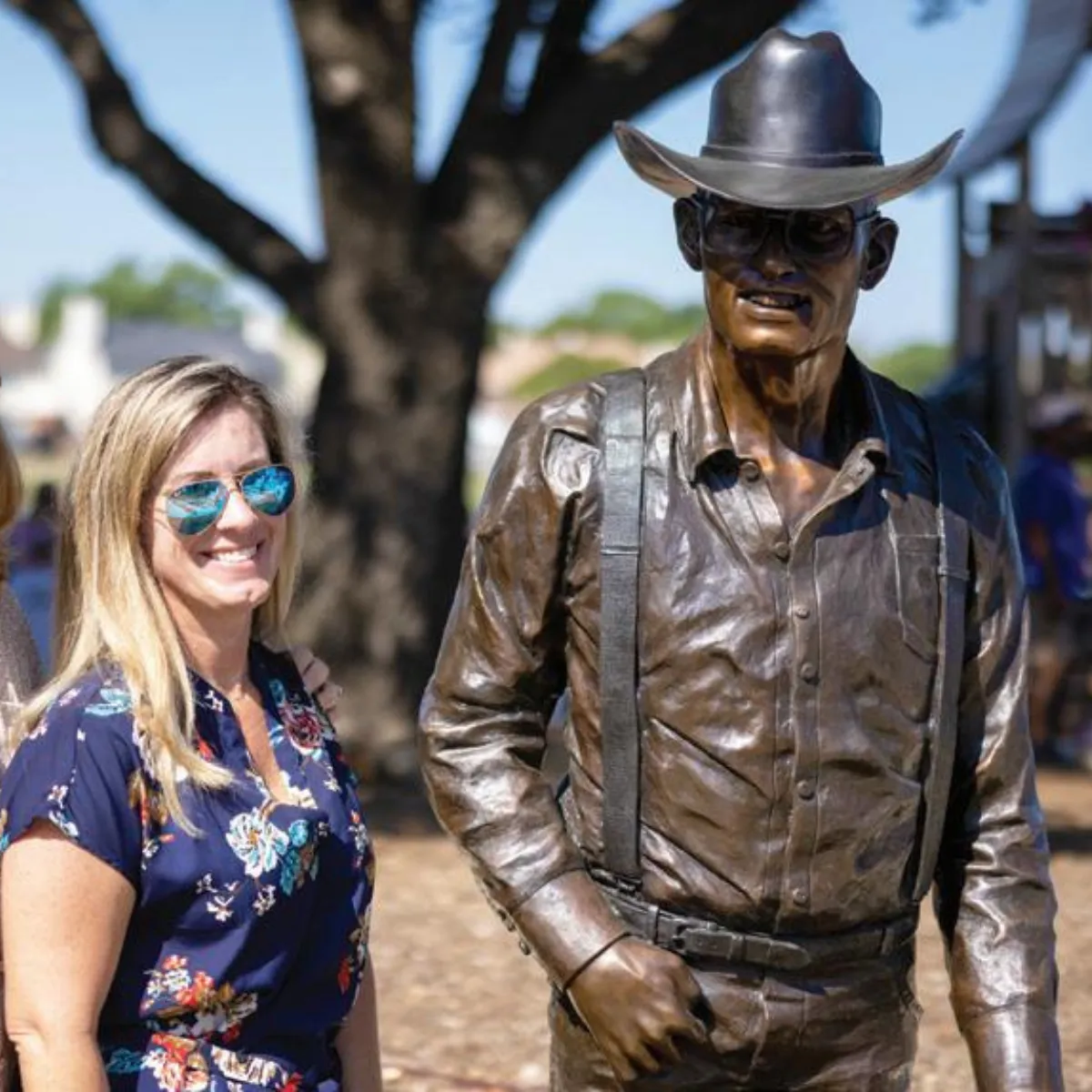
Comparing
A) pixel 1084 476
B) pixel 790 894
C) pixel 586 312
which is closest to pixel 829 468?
pixel 790 894

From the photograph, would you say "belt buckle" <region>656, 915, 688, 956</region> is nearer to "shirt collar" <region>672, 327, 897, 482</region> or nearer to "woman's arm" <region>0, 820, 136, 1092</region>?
"shirt collar" <region>672, 327, 897, 482</region>

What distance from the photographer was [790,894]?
9.57ft

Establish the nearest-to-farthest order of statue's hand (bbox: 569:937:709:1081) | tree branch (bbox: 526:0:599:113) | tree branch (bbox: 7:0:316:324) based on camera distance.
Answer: statue's hand (bbox: 569:937:709:1081) < tree branch (bbox: 7:0:316:324) < tree branch (bbox: 526:0:599:113)

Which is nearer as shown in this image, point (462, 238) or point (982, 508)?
point (982, 508)

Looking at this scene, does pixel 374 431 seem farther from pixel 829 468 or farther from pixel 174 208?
pixel 829 468

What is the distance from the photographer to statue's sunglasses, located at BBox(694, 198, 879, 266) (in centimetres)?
291

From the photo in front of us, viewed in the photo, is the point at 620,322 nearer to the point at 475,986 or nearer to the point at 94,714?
the point at 475,986

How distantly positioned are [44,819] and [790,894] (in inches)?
38.5

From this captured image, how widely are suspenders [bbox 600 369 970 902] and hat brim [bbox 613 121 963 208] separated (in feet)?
1.22

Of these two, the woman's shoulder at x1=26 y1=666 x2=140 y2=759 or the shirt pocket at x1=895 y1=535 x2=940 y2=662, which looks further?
the shirt pocket at x1=895 y1=535 x2=940 y2=662

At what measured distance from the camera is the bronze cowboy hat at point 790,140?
2.85m

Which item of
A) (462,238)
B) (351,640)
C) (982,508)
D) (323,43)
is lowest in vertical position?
(351,640)

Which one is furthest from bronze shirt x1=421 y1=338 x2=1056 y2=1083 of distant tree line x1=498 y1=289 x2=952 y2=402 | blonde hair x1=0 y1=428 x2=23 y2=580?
distant tree line x1=498 y1=289 x2=952 y2=402

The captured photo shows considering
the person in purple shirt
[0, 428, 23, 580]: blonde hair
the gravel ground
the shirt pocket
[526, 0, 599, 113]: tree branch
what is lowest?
the gravel ground
